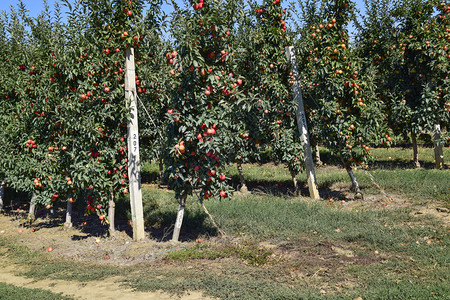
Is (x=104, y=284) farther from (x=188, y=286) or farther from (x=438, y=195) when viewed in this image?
(x=438, y=195)

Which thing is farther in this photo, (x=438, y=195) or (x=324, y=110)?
(x=324, y=110)

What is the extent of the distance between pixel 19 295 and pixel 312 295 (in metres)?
4.31

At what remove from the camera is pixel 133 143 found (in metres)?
7.98

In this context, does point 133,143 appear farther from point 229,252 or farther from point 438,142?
point 438,142

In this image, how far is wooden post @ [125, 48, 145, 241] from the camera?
7980 mm

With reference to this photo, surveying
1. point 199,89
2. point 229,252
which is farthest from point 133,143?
point 229,252

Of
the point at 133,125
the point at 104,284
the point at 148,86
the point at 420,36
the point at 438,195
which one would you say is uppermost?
the point at 420,36

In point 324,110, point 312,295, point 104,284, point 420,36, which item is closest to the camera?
point 312,295

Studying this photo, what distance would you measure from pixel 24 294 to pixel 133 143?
350 cm

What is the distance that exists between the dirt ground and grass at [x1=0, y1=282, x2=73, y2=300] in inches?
9.6

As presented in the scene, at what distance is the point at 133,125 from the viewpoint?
8039 millimetres

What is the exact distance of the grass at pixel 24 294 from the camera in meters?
5.42

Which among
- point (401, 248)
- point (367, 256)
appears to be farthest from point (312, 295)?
point (401, 248)

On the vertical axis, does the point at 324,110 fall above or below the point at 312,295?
above
